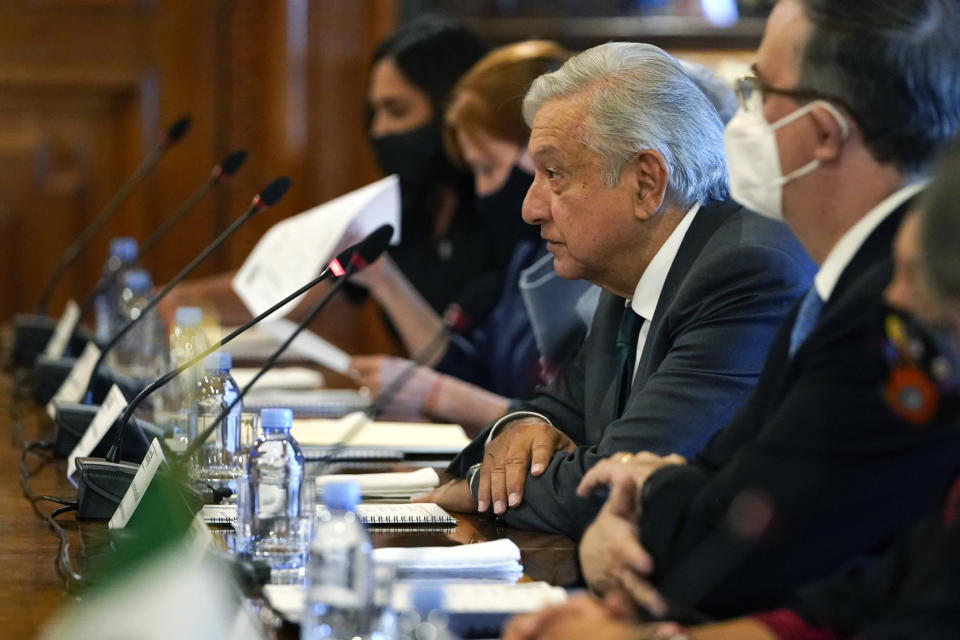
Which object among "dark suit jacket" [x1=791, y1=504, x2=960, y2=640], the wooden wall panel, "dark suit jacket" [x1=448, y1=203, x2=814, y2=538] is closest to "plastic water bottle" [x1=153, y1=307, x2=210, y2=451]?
"dark suit jacket" [x1=448, y1=203, x2=814, y2=538]

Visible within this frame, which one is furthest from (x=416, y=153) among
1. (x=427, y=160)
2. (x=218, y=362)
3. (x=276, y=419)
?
(x=276, y=419)

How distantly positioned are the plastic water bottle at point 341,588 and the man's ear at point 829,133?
0.64 meters

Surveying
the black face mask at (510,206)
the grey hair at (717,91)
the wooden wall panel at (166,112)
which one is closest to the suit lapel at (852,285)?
the grey hair at (717,91)

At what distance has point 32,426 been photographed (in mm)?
2654

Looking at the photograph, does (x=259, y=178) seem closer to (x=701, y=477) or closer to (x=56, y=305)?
(x=56, y=305)

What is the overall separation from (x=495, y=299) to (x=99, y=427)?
151 cm

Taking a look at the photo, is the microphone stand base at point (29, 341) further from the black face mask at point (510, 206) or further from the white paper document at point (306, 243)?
the black face mask at point (510, 206)

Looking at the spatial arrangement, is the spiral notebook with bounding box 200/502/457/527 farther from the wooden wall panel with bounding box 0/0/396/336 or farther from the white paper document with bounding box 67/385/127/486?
the wooden wall panel with bounding box 0/0/396/336

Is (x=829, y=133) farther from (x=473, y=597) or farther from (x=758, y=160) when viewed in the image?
(x=473, y=597)

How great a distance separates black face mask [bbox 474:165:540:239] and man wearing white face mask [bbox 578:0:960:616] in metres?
1.56

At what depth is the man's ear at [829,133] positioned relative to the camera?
1.40m

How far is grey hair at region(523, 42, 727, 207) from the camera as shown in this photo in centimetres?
190

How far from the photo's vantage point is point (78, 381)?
2.63 meters

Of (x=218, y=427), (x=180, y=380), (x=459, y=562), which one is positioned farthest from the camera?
(x=180, y=380)
